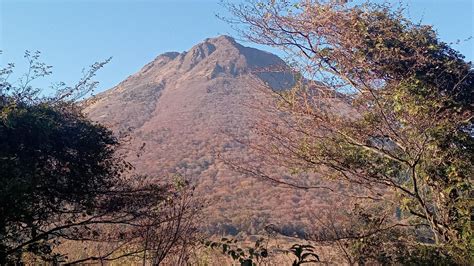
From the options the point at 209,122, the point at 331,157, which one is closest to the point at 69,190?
the point at 331,157

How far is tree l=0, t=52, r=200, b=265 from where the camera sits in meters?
5.81

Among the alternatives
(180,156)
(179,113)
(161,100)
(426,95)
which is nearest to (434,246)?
(426,95)

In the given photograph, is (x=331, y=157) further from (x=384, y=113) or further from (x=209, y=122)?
(x=209, y=122)

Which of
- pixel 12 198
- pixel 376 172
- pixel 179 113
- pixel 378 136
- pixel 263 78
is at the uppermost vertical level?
pixel 179 113

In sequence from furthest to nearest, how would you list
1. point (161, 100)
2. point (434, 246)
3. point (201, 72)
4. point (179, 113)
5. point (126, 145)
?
point (201, 72), point (161, 100), point (179, 113), point (126, 145), point (434, 246)

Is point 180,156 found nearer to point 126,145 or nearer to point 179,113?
point 179,113

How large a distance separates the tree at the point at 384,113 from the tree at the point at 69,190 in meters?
2.27

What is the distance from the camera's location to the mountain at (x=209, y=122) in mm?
9078

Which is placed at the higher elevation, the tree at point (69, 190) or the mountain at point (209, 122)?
the mountain at point (209, 122)

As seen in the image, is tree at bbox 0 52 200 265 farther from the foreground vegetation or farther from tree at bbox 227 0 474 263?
tree at bbox 227 0 474 263

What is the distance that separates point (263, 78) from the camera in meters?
8.62

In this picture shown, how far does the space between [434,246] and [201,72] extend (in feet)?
220

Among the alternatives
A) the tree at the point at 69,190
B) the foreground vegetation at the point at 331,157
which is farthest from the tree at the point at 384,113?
the tree at the point at 69,190

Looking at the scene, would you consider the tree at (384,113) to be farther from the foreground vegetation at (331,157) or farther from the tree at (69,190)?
the tree at (69,190)
